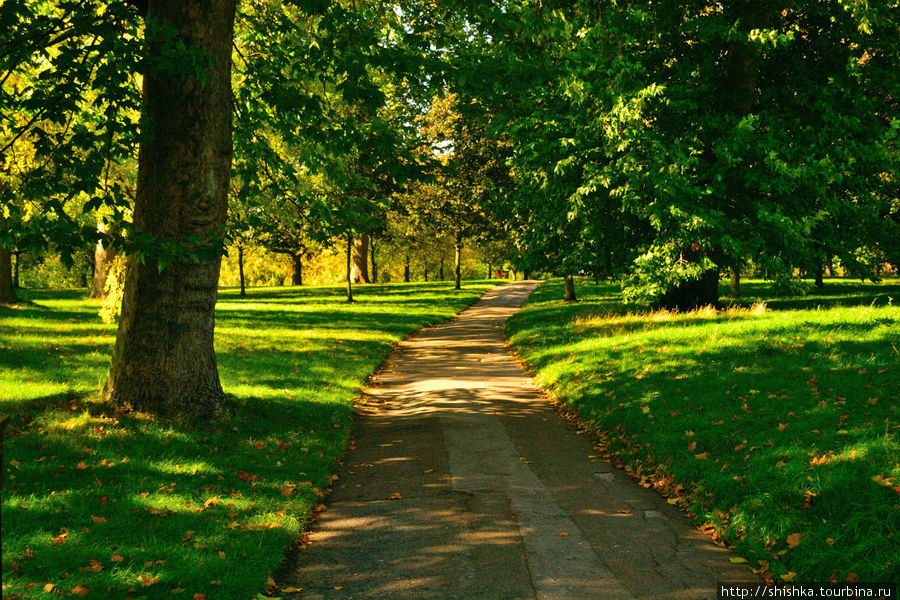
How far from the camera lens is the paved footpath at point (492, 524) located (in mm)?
4891

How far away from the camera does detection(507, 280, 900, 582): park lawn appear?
525 cm

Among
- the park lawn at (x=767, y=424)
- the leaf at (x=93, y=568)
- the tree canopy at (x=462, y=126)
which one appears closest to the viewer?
the leaf at (x=93, y=568)

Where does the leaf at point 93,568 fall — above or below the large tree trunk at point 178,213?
below

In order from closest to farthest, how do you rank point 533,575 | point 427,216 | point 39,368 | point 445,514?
point 533,575
point 445,514
point 39,368
point 427,216

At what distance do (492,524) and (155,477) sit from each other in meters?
3.64

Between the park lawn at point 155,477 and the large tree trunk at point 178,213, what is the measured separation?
22.2 inches

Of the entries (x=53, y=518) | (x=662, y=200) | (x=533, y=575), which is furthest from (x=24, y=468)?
(x=662, y=200)

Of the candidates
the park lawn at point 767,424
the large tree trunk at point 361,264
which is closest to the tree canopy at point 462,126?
the park lawn at point 767,424

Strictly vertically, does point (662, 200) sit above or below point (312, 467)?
above

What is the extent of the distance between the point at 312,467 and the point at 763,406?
19.3ft

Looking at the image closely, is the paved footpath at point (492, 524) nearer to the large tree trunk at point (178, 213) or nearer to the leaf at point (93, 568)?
the leaf at point (93, 568)

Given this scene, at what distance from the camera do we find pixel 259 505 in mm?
6410

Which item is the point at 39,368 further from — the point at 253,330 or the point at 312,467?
the point at 253,330

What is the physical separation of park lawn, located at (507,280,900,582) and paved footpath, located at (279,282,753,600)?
0.45m
